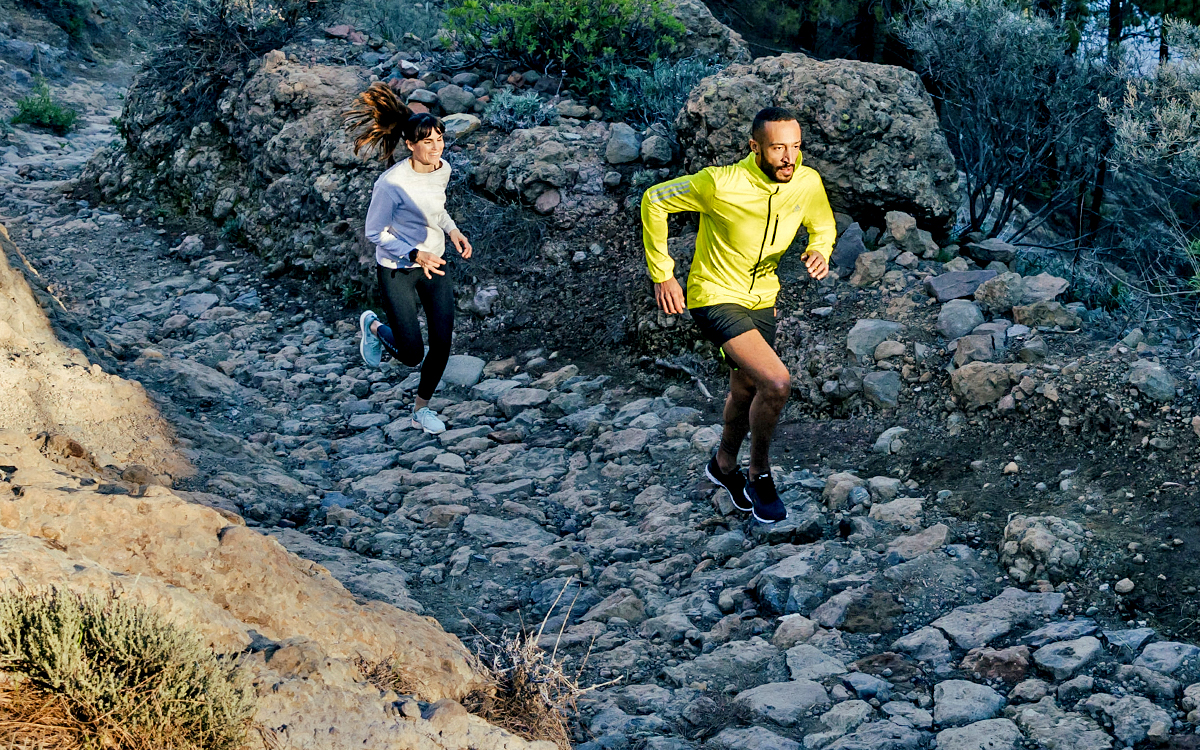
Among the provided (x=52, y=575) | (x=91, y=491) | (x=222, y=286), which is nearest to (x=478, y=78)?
(x=222, y=286)

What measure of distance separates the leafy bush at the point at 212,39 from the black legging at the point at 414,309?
5.81m

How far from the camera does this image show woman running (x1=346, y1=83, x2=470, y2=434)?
5340 millimetres

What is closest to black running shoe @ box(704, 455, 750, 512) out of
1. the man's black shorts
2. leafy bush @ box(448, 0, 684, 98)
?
the man's black shorts

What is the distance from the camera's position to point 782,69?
22.4 ft

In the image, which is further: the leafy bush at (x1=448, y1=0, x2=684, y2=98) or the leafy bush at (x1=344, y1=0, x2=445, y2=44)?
the leafy bush at (x1=344, y1=0, x2=445, y2=44)

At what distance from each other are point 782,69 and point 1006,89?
2751mm

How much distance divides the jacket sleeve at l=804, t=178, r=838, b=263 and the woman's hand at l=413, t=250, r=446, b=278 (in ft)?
6.83

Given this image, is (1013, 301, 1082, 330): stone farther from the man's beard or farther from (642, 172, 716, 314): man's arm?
(642, 172, 716, 314): man's arm

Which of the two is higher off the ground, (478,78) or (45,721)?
(478,78)

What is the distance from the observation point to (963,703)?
3033 millimetres

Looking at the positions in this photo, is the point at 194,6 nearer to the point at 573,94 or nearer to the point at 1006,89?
the point at 573,94

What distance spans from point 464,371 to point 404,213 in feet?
4.91

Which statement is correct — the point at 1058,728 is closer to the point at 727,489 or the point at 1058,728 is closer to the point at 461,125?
the point at 727,489

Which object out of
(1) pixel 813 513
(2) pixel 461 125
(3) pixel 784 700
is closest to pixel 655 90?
(2) pixel 461 125
